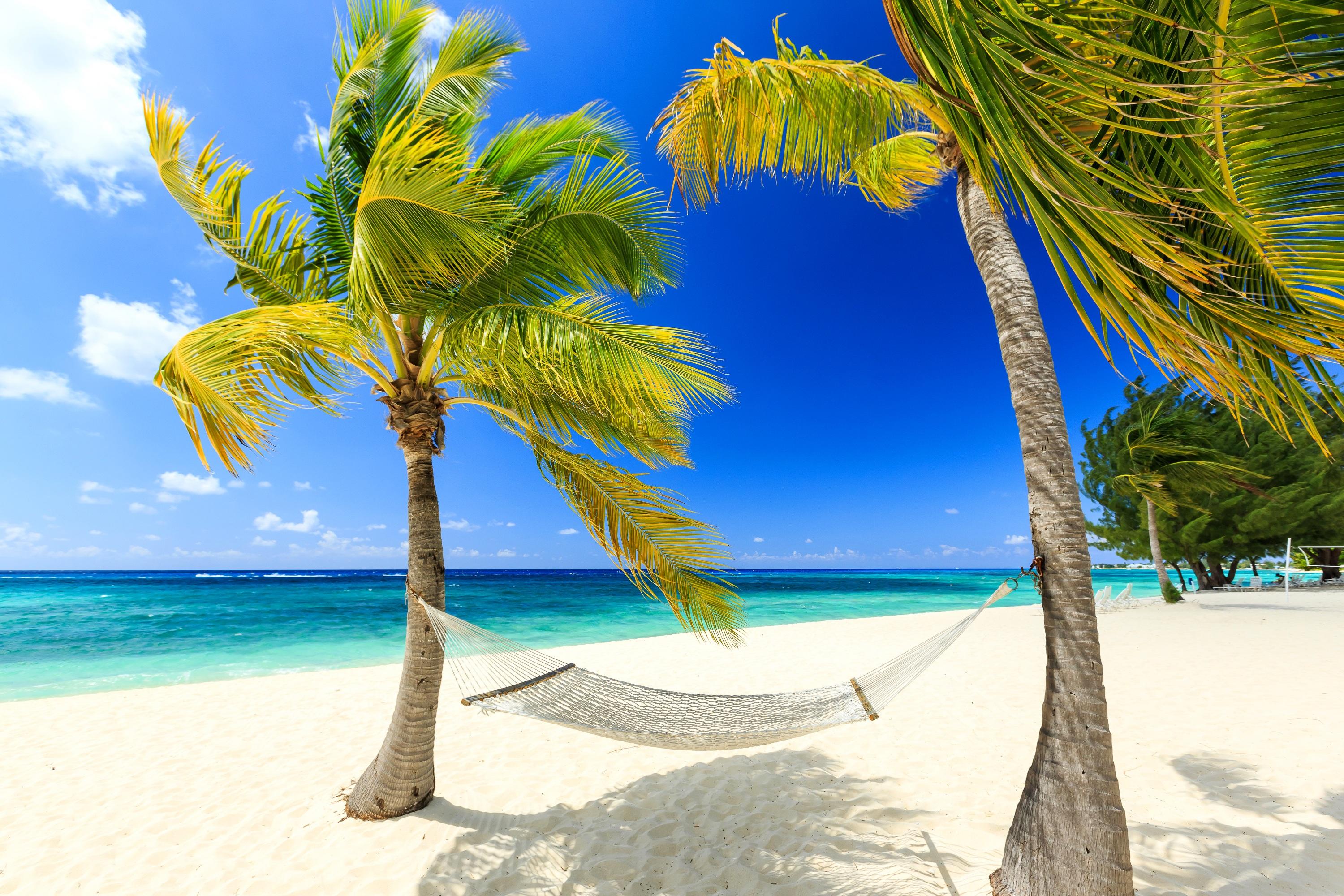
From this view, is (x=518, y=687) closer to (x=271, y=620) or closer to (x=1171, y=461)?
(x=1171, y=461)

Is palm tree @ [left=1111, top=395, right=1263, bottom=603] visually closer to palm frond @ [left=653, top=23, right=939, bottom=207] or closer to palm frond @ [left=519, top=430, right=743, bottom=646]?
palm frond @ [left=653, top=23, right=939, bottom=207]

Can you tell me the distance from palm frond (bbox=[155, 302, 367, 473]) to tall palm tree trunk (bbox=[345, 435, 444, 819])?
57 cm

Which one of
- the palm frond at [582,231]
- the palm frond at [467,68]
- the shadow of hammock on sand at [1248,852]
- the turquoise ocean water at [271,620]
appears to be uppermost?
the palm frond at [467,68]

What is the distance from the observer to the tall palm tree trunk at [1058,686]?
1.62 metres

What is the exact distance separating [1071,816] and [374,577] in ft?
129

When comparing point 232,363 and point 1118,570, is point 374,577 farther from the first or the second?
point 1118,570

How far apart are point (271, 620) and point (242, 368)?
44.1 feet

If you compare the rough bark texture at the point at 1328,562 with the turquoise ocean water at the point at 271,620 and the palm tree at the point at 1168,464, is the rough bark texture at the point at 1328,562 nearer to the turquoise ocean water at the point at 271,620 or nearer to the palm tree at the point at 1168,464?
the turquoise ocean water at the point at 271,620

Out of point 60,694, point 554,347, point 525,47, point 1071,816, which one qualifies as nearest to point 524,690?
point 554,347

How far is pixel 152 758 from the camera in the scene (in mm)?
3334

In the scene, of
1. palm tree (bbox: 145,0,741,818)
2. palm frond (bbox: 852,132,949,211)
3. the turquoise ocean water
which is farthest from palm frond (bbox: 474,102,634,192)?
A: the turquoise ocean water

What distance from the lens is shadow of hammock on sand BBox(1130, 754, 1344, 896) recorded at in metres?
1.84

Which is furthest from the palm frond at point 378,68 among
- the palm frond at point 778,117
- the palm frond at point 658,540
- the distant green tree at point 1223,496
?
the distant green tree at point 1223,496

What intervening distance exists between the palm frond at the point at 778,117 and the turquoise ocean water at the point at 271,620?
787 centimetres
